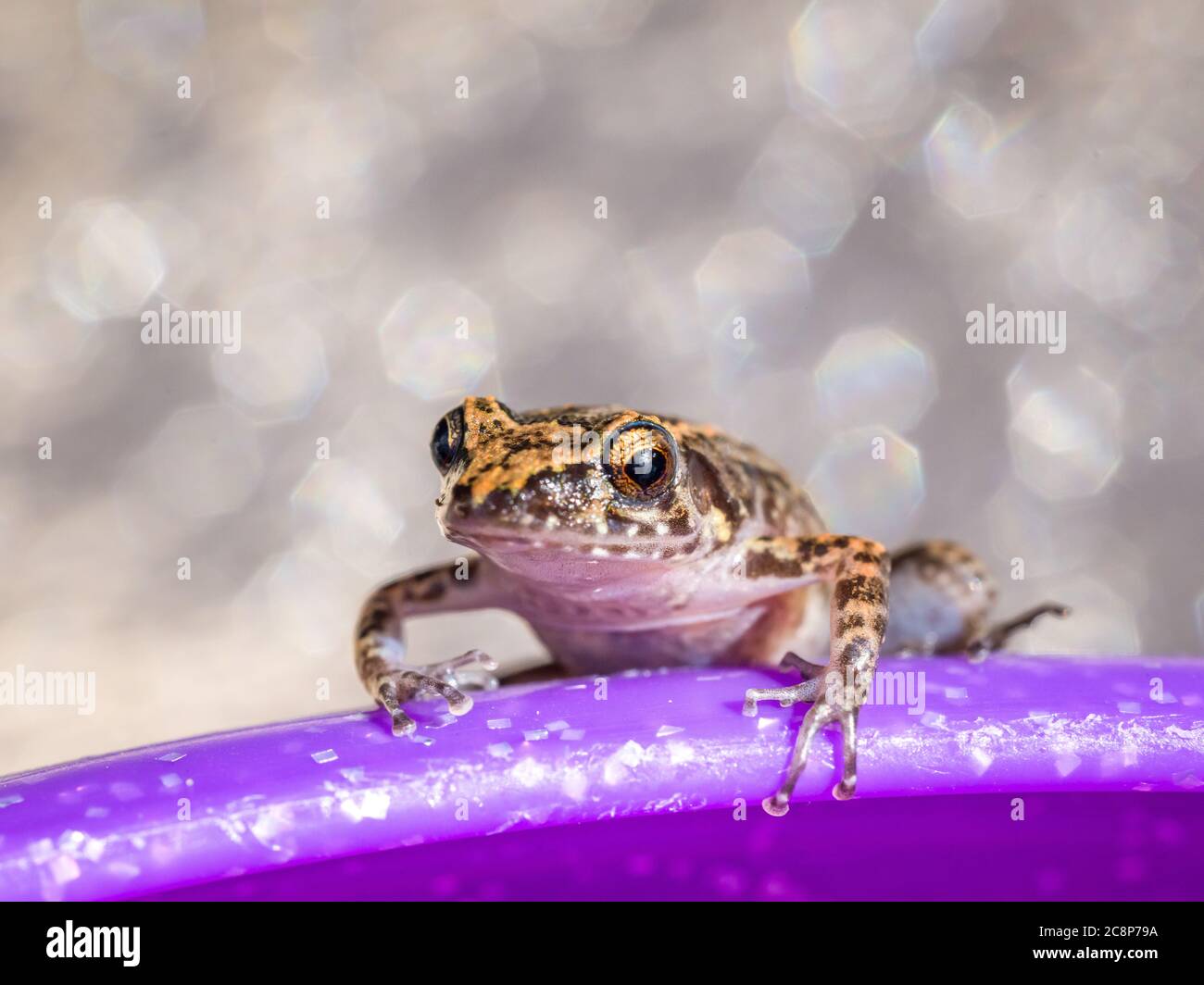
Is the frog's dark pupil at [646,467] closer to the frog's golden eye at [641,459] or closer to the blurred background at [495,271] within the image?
the frog's golden eye at [641,459]

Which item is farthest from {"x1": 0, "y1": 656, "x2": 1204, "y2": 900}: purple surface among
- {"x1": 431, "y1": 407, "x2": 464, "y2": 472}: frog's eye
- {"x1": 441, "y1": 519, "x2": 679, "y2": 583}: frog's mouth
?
{"x1": 431, "y1": 407, "x2": 464, "y2": 472}: frog's eye

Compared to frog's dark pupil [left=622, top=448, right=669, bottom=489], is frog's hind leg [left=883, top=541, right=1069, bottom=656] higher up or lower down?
lower down

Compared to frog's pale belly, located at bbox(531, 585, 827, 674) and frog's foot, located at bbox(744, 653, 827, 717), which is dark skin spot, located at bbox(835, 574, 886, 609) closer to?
frog's foot, located at bbox(744, 653, 827, 717)

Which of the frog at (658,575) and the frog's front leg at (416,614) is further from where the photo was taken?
the frog's front leg at (416,614)

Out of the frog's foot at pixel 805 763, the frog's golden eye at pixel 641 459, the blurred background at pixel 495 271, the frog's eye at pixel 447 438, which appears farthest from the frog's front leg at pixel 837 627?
the blurred background at pixel 495 271

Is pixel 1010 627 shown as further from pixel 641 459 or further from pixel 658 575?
pixel 641 459

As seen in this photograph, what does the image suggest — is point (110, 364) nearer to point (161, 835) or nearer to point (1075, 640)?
point (161, 835)
